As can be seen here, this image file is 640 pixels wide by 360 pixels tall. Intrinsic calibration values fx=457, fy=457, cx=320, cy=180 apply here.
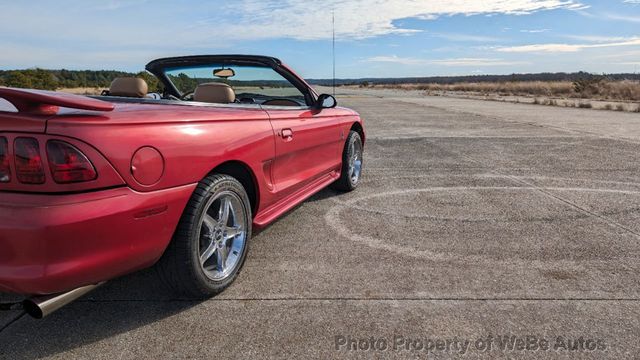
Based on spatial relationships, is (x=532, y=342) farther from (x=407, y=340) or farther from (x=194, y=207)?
(x=194, y=207)

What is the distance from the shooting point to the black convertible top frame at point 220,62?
12.9 feet

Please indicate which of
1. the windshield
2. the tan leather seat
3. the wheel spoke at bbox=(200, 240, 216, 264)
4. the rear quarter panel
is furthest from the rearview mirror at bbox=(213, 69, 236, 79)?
the wheel spoke at bbox=(200, 240, 216, 264)

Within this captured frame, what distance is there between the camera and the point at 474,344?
7.52ft

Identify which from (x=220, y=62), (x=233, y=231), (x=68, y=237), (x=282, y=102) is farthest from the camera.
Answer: (x=282, y=102)

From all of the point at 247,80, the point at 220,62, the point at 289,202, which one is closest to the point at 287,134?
the point at 289,202

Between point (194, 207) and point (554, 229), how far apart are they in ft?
10.3

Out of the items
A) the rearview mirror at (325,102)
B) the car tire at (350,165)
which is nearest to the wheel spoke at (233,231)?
the rearview mirror at (325,102)

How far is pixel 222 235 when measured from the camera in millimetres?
2889

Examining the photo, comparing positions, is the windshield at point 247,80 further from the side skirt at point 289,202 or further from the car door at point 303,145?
the side skirt at point 289,202

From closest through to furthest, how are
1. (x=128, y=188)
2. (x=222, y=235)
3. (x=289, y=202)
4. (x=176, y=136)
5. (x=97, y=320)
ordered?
(x=128, y=188) → (x=176, y=136) → (x=97, y=320) → (x=222, y=235) → (x=289, y=202)

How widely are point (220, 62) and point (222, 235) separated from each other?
1.87 m

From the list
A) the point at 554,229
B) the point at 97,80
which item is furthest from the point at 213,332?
the point at 97,80

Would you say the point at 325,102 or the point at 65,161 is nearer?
the point at 65,161

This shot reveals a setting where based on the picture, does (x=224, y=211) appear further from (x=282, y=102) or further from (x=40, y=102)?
(x=282, y=102)
